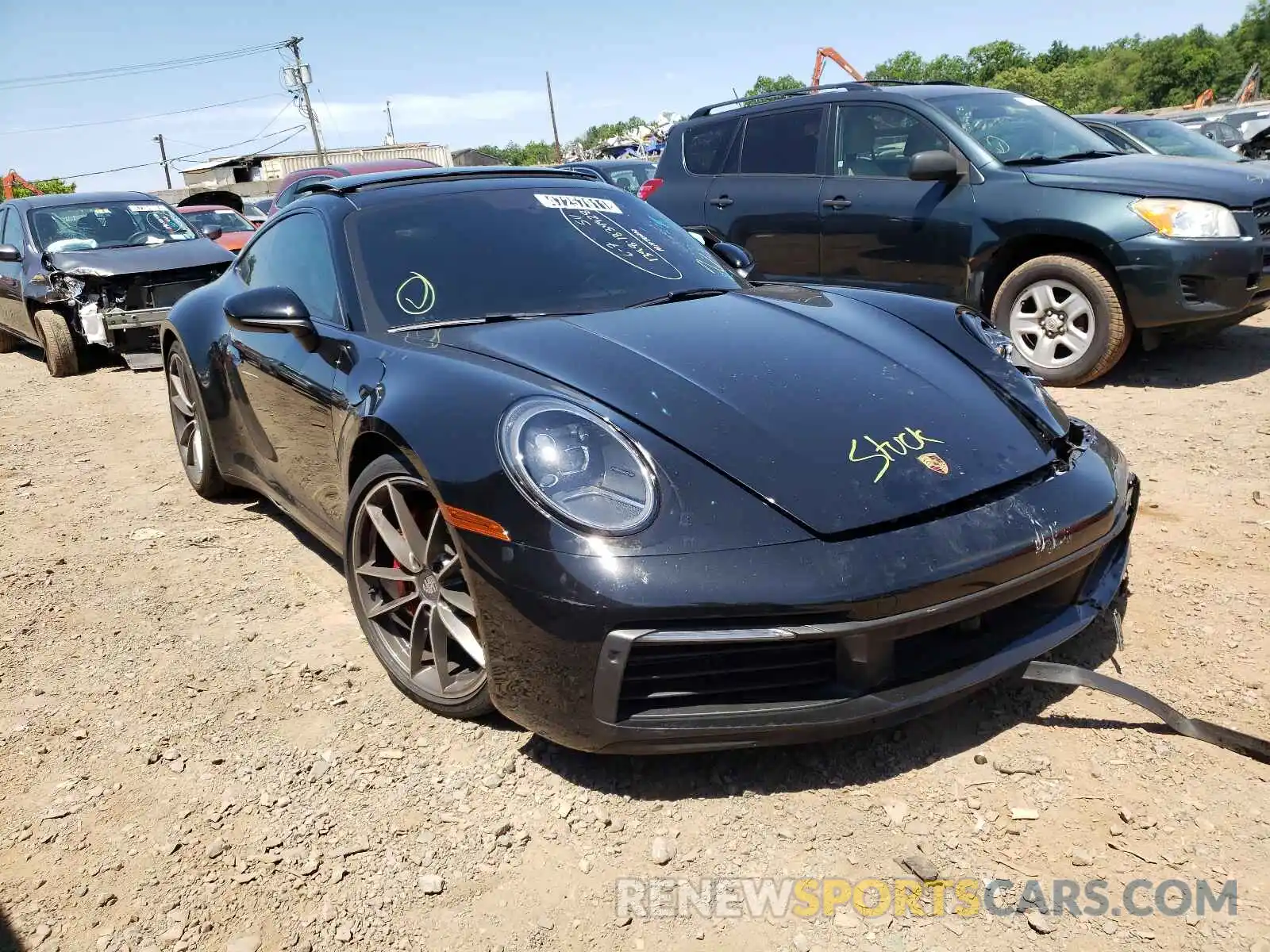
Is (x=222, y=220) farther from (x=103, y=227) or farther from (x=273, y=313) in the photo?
(x=273, y=313)

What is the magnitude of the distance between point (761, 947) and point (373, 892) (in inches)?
30.7

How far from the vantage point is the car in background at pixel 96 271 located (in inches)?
314

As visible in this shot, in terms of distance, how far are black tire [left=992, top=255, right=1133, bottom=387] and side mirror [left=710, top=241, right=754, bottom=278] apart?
90.1 inches

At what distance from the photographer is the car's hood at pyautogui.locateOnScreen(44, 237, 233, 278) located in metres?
7.91

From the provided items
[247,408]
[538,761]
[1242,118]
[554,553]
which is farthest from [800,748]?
[1242,118]

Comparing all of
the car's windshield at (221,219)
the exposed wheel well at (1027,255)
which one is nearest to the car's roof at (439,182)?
the exposed wheel well at (1027,255)

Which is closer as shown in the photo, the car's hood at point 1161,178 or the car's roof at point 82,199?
the car's hood at point 1161,178

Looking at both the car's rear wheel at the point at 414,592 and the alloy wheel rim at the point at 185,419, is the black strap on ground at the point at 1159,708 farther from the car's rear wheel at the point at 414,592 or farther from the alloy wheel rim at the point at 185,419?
the alloy wheel rim at the point at 185,419

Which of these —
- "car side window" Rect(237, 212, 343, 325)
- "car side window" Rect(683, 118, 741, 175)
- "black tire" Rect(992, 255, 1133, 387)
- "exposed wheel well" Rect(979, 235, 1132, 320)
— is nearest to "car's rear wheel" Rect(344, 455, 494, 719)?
"car side window" Rect(237, 212, 343, 325)

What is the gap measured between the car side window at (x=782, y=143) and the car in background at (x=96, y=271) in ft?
15.1

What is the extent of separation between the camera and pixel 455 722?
8.08ft

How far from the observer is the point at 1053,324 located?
5.46 metres

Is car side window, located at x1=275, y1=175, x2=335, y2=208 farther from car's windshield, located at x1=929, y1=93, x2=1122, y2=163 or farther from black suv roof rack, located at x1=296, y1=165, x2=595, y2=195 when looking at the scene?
car's windshield, located at x1=929, y1=93, x2=1122, y2=163

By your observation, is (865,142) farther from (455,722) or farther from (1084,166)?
(455,722)
